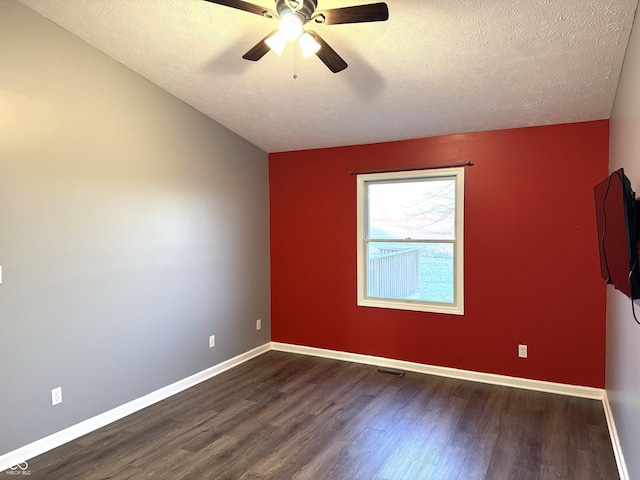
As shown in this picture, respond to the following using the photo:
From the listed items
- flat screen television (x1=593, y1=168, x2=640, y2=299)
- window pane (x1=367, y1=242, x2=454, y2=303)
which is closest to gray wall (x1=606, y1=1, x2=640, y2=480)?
flat screen television (x1=593, y1=168, x2=640, y2=299)

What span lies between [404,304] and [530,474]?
2.00m

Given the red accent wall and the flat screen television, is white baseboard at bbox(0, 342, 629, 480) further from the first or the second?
the flat screen television

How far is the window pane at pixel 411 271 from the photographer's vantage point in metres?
4.08

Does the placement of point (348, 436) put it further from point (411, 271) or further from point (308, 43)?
point (308, 43)

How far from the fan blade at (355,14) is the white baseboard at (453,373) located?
3.29 meters

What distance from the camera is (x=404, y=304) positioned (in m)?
4.26

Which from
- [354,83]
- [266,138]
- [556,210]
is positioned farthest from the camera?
[266,138]

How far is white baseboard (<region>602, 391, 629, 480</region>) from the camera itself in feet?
7.67

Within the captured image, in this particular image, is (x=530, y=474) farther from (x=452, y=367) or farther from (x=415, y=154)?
(x=415, y=154)

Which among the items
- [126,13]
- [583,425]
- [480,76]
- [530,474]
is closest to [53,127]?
[126,13]

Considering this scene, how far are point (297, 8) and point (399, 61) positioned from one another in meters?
1.04

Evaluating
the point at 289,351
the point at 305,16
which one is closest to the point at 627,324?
the point at 305,16

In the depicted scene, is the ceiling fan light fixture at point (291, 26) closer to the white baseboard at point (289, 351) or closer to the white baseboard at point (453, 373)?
the white baseboard at point (289, 351)

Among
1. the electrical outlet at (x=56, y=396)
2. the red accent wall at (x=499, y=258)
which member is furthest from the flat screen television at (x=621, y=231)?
the electrical outlet at (x=56, y=396)
